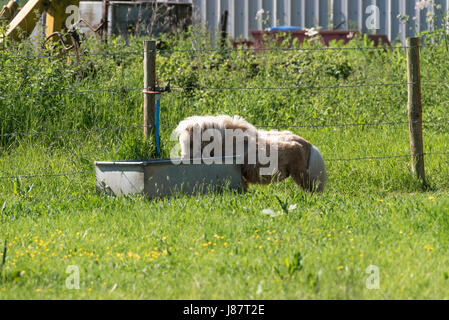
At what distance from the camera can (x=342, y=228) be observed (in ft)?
15.8

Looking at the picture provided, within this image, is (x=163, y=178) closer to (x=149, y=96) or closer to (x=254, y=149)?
(x=254, y=149)

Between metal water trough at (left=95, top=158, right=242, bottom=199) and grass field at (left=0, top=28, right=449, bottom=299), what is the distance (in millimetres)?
177

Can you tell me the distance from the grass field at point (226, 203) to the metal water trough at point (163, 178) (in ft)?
0.58

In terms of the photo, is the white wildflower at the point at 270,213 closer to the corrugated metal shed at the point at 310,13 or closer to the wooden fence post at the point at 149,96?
the wooden fence post at the point at 149,96

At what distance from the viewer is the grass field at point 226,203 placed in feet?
12.3

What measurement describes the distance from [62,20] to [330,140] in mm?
5097

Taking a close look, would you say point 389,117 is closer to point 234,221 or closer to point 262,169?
point 262,169

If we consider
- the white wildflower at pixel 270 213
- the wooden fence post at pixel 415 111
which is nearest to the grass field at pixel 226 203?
the white wildflower at pixel 270 213

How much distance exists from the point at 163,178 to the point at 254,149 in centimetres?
90

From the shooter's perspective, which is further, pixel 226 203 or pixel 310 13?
pixel 310 13

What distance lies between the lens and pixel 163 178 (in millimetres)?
5973

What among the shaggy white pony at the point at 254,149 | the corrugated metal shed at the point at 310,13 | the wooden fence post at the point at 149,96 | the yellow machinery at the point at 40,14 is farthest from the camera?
the corrugated metal shed at the point at 310,13

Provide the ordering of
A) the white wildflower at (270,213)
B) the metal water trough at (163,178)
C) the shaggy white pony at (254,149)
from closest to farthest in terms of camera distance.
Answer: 1. the white wildflower at (270,213)
2. the metal water trough at (163,178)
3. the shaggy white pony at (254,149)

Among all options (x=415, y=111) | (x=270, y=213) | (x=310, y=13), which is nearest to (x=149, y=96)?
(x=270, y=213)
